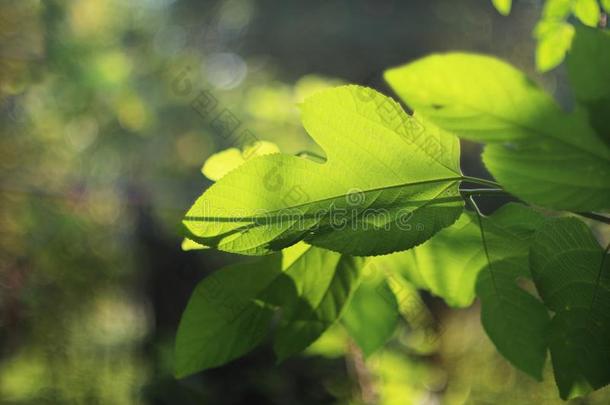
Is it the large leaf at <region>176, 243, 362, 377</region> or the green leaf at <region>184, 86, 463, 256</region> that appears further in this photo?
the large leaf at <region>176, 243, 362, 377</region>

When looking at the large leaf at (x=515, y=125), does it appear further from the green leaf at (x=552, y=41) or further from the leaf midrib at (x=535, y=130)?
the green leaf at (x=552, y=41)

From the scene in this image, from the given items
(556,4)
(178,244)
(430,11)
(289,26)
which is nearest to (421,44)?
(430,11)

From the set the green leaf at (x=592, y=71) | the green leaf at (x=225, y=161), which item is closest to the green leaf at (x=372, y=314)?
the green leaf at (x=225, y=161)

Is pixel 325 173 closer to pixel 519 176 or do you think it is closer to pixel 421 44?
pixel 519 176

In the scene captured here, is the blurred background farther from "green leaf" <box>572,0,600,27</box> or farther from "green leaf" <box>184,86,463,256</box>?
"green leaf" <box>572,0,600,27</box>

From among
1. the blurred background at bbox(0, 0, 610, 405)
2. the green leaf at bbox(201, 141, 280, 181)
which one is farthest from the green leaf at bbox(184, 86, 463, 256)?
the green leaf at bbox(201, 141, 280, 181)

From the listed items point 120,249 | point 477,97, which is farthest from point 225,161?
point 120,249
